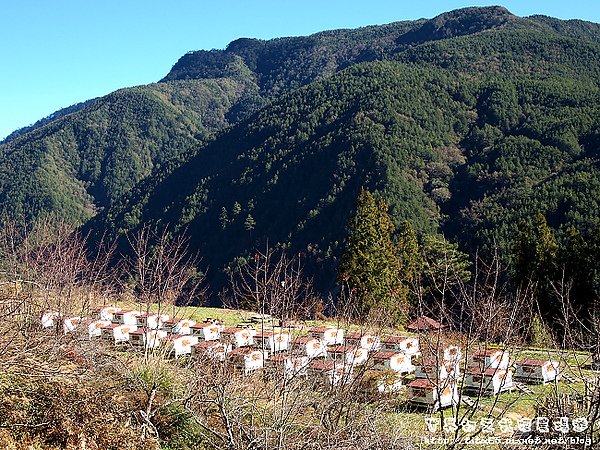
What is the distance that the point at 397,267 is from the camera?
2541cm

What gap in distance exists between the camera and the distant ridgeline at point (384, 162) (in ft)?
187

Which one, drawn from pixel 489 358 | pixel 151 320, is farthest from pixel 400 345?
pixel 151 320

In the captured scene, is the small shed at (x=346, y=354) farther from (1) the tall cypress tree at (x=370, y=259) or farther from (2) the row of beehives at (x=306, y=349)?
(1) the tall cypress tree at (x=370, y=259)

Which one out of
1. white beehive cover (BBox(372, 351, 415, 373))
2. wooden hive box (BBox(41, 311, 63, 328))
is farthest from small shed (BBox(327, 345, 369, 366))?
wooden hive box (BBox(41, 311, 63, 328))

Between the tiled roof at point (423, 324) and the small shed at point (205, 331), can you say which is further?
the small shed at point (205, 331)

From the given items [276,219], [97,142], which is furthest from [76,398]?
[97,142]

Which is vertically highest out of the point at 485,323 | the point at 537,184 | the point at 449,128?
the point at 449,128

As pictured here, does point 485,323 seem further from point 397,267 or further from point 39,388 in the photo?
point 397,267

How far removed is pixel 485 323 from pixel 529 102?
263 ft

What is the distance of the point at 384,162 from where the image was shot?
213 ft

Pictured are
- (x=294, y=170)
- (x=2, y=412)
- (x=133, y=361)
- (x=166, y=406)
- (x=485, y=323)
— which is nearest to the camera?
(x=485, y=323)

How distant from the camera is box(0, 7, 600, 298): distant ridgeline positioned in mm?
56969

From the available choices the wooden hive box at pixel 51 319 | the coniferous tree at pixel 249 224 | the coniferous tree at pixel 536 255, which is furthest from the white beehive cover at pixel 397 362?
the coniferous tree at pixel 249 224

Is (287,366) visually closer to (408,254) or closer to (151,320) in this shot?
(151,320)
